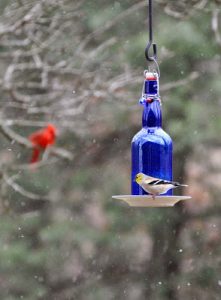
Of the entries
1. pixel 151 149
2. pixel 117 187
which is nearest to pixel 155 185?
pixel 151 149

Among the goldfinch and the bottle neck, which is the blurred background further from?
the goldfinch

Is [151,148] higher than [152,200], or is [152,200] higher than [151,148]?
[151,148]

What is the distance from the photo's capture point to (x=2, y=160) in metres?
5.86

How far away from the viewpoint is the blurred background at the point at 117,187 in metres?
5.56

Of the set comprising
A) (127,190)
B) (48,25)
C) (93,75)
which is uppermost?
(48,25)

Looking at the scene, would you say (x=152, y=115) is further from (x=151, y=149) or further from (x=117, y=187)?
(x=117, y=187)

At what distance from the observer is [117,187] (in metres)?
5.91

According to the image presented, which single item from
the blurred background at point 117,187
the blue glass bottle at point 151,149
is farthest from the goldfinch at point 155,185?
the blurred background at point 117,187

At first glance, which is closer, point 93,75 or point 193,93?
point 93,75

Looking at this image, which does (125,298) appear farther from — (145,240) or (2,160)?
(2,160)

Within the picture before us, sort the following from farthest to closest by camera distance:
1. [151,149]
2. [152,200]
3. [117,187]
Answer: [117,187], [151,149], [152,200]

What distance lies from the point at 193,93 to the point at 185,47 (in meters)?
0.33

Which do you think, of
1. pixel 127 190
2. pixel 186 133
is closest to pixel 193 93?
pixel 186 133

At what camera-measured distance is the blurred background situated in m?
5.56
